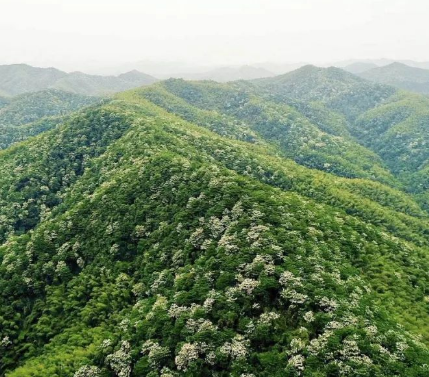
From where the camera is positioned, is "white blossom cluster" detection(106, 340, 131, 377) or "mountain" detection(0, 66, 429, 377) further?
"white blossom cluster" detection(106, 340, 131, 377)

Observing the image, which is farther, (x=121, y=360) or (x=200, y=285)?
(x=200, y=285)

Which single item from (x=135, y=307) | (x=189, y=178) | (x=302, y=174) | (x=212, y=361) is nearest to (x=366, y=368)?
(x=212, y=361)

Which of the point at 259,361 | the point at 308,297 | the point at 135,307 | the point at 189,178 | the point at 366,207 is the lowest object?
the point at 366,207

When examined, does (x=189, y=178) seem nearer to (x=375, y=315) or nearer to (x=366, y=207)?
(x=375, y=315)

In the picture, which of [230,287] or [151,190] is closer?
[230,287]

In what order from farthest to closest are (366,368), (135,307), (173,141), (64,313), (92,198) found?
1. (173,141)
2. (92,198)
3. (64,313)
4. (135,307)
5. (366,368)

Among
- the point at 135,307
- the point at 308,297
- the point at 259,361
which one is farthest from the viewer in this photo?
the point at 135,307

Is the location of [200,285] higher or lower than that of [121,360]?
higher

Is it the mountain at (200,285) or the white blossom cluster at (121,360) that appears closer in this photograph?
the mountain at (200,285)

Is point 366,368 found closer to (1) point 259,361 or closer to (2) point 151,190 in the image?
(1) point 259,361

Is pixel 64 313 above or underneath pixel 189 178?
underneath

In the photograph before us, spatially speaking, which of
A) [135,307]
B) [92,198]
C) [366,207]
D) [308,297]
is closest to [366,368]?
[308,297]
